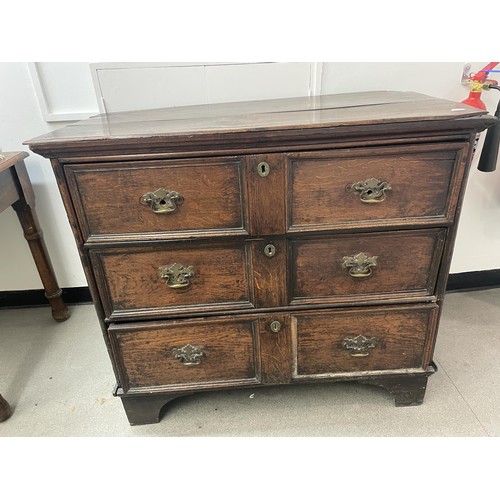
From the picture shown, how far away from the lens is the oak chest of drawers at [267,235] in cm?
89

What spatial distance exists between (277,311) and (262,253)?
194 millimetres

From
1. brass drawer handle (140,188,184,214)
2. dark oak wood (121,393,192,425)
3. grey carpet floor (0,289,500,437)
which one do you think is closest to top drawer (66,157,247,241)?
brass drawer handle (140,188,184,214)

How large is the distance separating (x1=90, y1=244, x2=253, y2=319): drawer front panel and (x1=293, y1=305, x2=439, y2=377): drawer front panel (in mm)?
230

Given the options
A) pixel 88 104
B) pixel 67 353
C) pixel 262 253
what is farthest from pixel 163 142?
pixel 67 353

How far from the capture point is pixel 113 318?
1.07m

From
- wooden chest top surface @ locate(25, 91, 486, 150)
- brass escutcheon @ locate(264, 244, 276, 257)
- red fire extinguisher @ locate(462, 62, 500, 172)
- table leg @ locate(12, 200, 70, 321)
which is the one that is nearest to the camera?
wooden chest top surface @ locate(25, 91, 486, 150)

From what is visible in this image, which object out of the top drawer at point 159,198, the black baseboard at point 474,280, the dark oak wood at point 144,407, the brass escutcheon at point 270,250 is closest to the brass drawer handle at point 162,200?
the top drawer at point 159,198

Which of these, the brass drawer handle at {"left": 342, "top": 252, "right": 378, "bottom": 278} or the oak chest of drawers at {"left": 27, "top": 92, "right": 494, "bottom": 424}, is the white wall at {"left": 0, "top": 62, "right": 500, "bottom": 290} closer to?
the oak chest of drawers at {"left": 27, "top": 92, "right": 494, "bottom": 424}

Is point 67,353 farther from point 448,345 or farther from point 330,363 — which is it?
point 448,345

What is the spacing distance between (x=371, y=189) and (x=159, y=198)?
1.72 feet

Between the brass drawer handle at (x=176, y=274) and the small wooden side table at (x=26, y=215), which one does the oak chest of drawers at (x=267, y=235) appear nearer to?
the brass drawer handle at (x=176, y=274)

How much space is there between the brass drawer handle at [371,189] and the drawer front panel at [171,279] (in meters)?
0.32

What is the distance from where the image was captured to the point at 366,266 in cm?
103

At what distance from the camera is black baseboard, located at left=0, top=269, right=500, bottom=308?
1.82 meters
